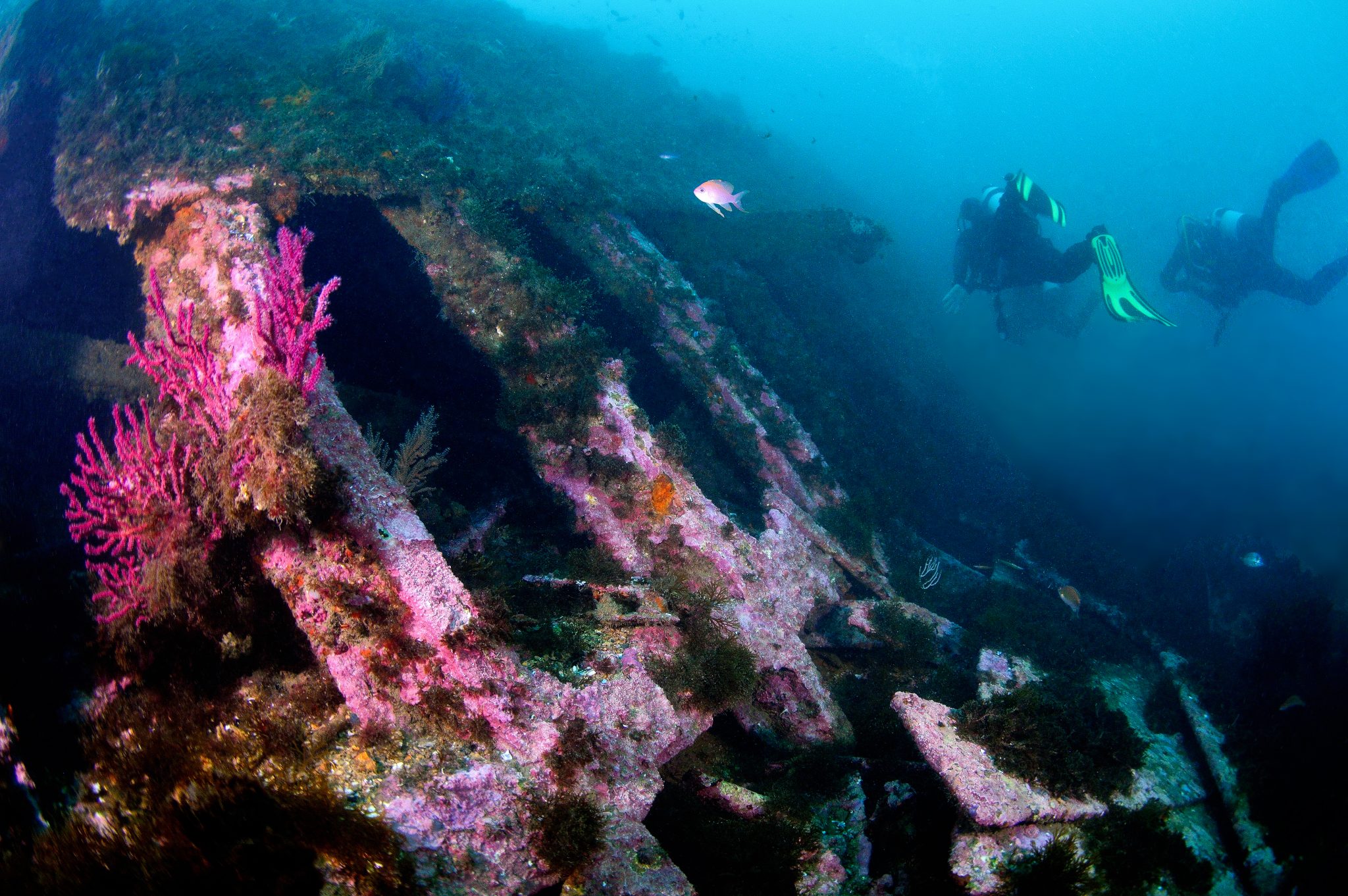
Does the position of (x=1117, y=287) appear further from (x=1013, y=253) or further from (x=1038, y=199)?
(x=1038, y=199)

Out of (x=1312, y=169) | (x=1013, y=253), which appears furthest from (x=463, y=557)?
(x=1312, y=169)

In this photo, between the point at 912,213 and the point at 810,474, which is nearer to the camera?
the point at 810,474

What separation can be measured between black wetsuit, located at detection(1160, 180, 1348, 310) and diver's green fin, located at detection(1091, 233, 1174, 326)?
277 inches

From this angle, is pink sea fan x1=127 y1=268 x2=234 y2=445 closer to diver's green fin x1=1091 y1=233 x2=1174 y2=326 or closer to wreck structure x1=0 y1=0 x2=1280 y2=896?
wreck structure x1=0 y1=0 x2=1280 y2=896

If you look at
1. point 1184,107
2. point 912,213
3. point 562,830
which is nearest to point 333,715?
point 562,830

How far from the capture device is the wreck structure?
263 centimetres

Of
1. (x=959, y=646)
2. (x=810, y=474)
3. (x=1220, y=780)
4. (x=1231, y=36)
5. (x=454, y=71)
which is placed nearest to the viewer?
(x=1220, y=780)

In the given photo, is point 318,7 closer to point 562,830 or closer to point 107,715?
point 107,715

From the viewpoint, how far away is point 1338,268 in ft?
50.7

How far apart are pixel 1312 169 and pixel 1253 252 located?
2.95m

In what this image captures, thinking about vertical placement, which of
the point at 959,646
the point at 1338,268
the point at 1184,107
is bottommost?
the point at 959,646

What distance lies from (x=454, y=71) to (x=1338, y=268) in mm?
25090

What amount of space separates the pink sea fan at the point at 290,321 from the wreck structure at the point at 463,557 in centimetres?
3

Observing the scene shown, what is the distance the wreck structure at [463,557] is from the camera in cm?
263
